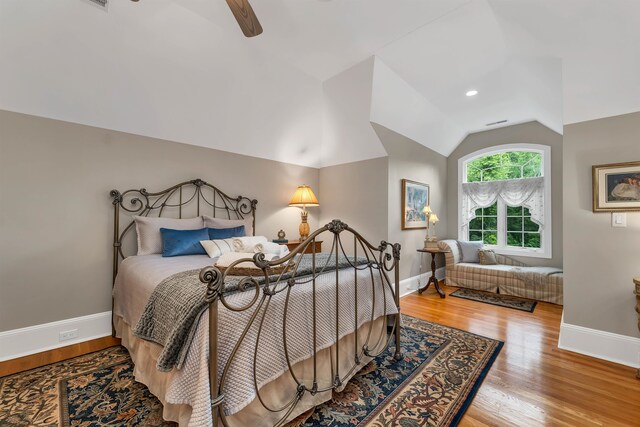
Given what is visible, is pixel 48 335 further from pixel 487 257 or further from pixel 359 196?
pixel 487 257

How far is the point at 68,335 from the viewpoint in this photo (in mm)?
2475

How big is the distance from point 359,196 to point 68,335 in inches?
145

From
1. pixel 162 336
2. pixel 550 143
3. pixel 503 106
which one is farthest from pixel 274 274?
pixel 550 143

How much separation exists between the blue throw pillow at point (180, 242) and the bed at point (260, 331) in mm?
153

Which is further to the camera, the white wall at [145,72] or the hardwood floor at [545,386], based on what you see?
the white wall at [145,72]

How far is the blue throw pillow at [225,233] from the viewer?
302 cm

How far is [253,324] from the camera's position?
132 centimetres

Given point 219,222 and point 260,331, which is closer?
point 260,331

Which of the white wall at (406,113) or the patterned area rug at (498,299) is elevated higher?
the white wall at (406,113)

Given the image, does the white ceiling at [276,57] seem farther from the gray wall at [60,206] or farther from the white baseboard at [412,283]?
the white baseboard at [412,283]

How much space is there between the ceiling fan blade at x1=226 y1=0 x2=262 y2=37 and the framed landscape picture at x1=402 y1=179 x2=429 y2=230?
9.99ft

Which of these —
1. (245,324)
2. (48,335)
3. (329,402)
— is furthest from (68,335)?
(329,402)

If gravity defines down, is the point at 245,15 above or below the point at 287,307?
above

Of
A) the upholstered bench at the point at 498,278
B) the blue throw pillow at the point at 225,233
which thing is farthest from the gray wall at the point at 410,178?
the blue throw pillow at the point at 225,233
